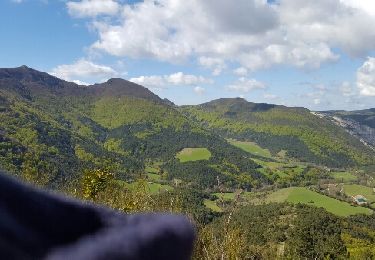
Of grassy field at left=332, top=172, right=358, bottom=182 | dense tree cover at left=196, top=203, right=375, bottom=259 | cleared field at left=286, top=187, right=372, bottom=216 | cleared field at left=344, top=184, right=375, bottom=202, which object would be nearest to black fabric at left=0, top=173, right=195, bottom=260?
dense tree cover at left=196, top=203, right=375, bottom=259

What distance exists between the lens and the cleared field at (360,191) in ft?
396

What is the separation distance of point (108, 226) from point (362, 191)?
138 m

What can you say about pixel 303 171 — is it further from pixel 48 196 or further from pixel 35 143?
pixel 48 196

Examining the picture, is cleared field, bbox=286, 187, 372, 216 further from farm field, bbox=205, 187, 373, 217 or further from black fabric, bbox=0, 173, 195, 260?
black fabric, bbox=0, 173, 195, 260

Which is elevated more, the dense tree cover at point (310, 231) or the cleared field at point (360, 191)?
the dense tree cover at point (310, 231)

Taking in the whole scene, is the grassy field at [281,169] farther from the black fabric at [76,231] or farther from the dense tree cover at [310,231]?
the black fabric at [76,231]

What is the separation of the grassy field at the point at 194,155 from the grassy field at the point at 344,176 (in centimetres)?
4675

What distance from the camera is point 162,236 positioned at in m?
0.56

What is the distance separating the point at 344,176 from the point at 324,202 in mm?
63058

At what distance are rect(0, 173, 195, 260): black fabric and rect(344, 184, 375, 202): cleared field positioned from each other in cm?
12616

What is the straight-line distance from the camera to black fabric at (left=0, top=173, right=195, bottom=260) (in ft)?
1.69

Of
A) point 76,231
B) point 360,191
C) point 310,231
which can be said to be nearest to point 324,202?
point 360,191

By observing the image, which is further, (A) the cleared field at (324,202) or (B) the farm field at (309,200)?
(B) the farm field at (309,200)

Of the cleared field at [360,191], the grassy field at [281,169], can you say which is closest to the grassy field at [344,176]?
the grassy field at [281,169]
